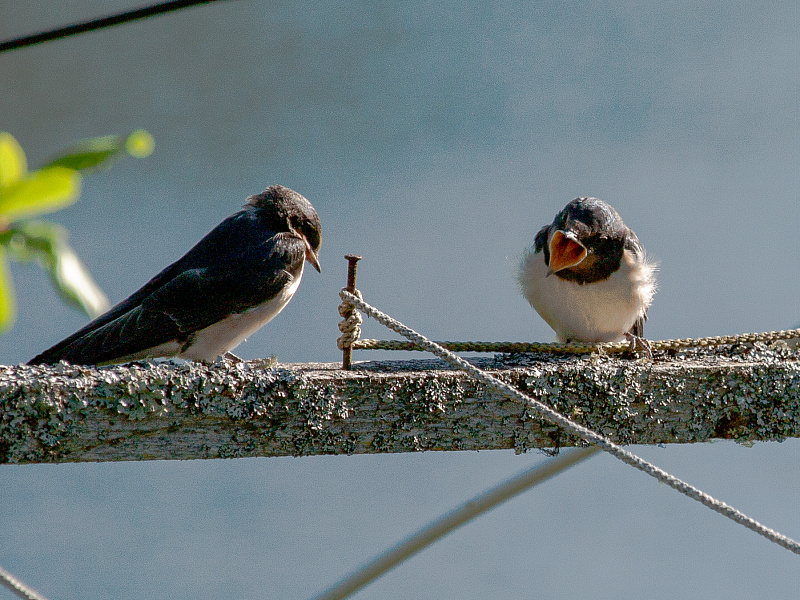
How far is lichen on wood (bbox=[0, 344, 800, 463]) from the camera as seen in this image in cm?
115

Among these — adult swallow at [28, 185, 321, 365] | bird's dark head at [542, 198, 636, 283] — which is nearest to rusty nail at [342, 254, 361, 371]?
adult swallow at [28, 185, 321, 365]

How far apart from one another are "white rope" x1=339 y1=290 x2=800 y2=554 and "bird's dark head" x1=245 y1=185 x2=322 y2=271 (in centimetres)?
88

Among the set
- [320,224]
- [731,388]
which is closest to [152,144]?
[731,388]

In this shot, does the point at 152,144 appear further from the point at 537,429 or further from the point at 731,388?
the point at 731,388

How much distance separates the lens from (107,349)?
5.14ft

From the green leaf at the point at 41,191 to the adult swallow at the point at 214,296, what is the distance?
1.30 m

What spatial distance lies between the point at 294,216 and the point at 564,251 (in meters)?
0.73

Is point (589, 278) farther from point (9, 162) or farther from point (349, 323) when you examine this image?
point (9, 162)

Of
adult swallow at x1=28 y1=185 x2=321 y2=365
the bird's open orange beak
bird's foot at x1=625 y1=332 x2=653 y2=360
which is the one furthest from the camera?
the bird's open orange beak

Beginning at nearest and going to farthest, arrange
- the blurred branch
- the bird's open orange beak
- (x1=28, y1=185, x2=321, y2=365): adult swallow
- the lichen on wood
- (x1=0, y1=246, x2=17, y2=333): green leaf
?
(x1=0, y1=246, x2=17, y2=333): green leaf → the blurred branch → the lichen on wood → (x1=28, y1=185, x2=321, y2=365): adult swallow → the bird's open orange beak

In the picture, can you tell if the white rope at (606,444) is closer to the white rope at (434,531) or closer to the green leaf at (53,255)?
the white rope at (434,531)

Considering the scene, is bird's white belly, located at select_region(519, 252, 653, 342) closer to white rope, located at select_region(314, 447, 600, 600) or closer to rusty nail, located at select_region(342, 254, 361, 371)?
white rope, located at select_region(314, 447, 600, 600)

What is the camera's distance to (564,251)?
2029 mm

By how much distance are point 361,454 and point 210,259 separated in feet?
2.74
